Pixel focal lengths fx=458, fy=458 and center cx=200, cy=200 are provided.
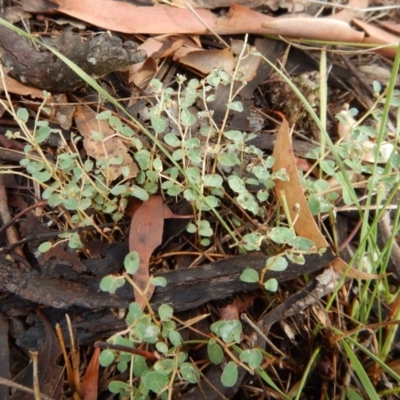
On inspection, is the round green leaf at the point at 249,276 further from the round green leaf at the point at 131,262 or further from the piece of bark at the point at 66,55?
the piece of bark at the point at 66,55

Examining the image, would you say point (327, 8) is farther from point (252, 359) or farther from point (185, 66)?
point (252, 359)

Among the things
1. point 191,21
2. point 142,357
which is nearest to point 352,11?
point 191,21

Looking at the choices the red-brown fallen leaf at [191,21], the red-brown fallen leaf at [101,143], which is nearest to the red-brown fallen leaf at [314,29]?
the red-brown fallen leaf at [191,21]

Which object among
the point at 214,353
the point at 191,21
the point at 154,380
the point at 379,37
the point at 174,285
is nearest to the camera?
the point at 154,380

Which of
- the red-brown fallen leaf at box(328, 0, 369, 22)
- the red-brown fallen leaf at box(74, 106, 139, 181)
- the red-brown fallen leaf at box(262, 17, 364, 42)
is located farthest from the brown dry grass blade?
the red-brown fallen leaf at box(328, 0, 369, 22)

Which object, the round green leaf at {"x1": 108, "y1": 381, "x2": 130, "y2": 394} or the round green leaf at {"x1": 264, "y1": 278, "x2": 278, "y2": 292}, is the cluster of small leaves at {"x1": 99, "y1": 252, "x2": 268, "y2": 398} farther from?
the round green leaf at {"x1": 264, "y1": 278, "x2": 278, "y2": 292}

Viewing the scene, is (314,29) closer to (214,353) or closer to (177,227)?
(177,227)

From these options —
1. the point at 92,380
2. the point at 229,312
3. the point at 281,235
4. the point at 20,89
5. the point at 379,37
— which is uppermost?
the point at 379,37

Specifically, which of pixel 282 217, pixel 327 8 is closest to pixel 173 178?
pixel 282 217
